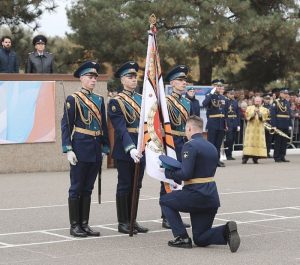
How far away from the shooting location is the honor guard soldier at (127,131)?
1132 centimetres

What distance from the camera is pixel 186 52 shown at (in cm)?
3052

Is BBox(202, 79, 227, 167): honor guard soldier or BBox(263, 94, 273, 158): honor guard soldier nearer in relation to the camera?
BBox(202, 79, 227, 167): honor guard soldier

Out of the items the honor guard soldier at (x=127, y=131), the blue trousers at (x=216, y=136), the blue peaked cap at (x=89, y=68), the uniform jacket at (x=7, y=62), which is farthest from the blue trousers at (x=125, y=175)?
the blue trousers at (x=216, y=136)

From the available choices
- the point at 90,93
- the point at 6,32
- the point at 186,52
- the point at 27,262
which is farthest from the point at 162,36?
the point at 27,262

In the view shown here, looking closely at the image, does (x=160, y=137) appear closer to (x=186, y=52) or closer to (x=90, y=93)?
(x=90, y=93)

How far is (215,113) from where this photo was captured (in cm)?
2180

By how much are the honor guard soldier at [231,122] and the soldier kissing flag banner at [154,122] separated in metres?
11.6

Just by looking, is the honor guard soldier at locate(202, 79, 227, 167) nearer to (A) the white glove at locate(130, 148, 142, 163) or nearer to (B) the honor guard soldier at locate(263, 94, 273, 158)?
(B) the honor guard soldier at locate(263, 94, 273, 158)

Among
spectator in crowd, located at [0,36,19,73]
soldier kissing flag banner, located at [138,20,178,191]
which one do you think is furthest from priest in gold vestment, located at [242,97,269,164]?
soldier kissing flag banner, located at [138,20,178,191]

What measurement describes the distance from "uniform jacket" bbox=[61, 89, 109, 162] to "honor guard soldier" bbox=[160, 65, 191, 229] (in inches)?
40.4

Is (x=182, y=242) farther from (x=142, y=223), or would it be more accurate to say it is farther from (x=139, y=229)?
(x=142, y=223)

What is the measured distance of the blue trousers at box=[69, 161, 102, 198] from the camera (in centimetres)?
1101

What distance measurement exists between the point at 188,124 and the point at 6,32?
63.3 feet

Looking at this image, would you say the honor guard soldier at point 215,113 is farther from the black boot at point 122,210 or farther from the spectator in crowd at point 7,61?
the black boot at point 122,210
